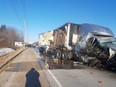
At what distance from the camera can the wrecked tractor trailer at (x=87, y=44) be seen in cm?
1580

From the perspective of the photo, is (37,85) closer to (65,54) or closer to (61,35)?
(65,54)

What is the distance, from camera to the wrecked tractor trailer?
622 inches

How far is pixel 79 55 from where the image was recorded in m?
20.0

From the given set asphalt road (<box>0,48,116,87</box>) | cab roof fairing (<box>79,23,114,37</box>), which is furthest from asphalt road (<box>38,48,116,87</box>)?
cab roof fairing (<box>79,23,114,37</box>)

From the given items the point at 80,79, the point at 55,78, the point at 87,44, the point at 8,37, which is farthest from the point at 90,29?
the point at 8,37

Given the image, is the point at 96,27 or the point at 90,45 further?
the point at 96,27

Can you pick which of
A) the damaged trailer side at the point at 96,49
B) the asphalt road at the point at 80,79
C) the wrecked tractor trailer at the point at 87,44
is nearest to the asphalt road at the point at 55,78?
the asphalt road at the point at 80,79

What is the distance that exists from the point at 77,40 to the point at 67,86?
41.1 ft

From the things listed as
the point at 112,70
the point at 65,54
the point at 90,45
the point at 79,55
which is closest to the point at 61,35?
the point at 65,54

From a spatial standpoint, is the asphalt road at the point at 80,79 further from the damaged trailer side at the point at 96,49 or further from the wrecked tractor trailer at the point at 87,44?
the wrecked tractor trailer at the point at 87,44

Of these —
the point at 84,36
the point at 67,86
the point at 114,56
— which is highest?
the point at 84,36

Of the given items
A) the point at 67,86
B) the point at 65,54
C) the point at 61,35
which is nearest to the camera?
the point at 67,86

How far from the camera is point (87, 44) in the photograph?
59.6 ft

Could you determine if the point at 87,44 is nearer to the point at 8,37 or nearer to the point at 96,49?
the point at 96,49
